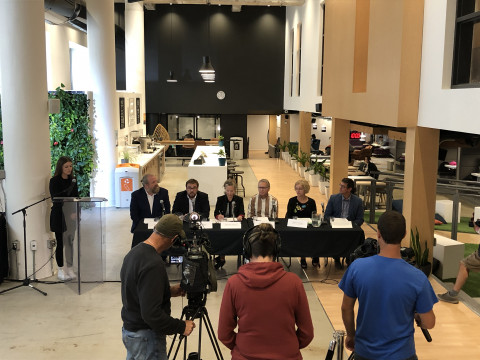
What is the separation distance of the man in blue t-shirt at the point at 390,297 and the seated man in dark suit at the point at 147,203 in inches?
186

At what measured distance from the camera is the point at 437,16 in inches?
264

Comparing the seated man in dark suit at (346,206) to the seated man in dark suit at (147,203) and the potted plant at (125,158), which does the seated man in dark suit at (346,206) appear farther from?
the potted plant at (125,158)

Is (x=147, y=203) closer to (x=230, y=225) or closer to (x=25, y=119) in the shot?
(x=230, y=225)

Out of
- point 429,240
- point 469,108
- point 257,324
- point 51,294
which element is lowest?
point 51,294

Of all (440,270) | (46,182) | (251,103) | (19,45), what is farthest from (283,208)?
(251,103)

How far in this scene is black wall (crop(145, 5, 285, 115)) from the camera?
23219mm

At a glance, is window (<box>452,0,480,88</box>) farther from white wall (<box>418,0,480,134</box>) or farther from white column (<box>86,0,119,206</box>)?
white column (<box>86,0,119,206</box>)

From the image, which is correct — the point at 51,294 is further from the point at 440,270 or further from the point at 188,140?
the point at 188,140

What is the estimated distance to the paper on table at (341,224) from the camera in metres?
7.35

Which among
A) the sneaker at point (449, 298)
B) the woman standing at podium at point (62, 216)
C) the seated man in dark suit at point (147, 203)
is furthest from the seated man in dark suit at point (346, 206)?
the woman standing at podium at point (62, 216)

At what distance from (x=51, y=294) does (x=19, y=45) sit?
3027 millimetres

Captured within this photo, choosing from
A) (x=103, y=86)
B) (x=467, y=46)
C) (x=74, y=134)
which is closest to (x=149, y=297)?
(x=467, y=46)

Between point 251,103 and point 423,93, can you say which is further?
point 251,103

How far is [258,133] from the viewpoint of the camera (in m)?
29.1
